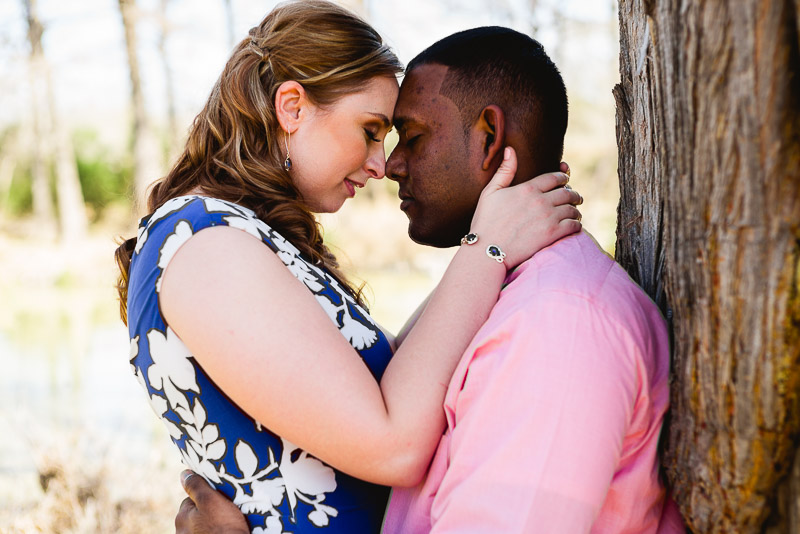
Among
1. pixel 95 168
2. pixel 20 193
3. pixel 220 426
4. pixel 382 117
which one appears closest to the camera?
pixel 220 426

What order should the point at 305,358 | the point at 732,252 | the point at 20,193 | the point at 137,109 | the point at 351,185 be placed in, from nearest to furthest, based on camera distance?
the point at 732,252 < the point at 305,358 < the point at 351,185 < the point at 137,109 < the point at 20,193

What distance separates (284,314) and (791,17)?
117 centimetres

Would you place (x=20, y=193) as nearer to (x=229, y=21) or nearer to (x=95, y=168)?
(x=95, y=168)

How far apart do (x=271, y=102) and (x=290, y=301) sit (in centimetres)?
86

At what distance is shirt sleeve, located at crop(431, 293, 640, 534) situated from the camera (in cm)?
146

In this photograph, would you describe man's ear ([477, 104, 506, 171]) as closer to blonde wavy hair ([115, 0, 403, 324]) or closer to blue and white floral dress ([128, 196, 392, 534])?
blonde wavy hair ([115, 0, 403, 324])

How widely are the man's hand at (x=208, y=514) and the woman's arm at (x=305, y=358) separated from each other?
35 cm

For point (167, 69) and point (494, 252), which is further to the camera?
point (167, 69)

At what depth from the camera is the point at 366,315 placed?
7.47 feet

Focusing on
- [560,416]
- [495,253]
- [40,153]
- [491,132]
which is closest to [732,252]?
[560,416]

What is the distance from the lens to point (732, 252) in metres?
1.27

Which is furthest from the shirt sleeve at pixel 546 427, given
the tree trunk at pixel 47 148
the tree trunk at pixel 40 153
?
the tree trunk at pixel 40 153

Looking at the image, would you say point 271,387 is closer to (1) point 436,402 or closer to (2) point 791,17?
(1) point 436,402

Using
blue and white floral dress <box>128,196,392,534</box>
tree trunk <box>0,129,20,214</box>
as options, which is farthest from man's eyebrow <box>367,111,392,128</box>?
tree trunk <box>0,129,20,214</box>
